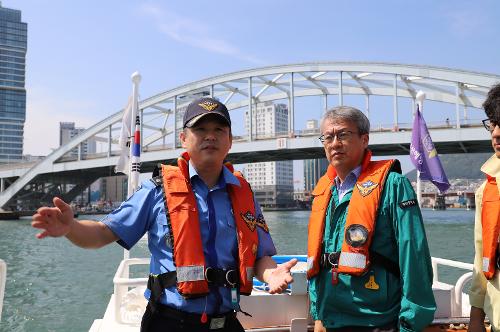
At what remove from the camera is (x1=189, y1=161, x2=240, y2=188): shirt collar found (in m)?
2.20

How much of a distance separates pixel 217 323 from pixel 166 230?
18.8 inches

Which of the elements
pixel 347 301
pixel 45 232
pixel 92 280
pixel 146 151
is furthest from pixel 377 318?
pixel 146 151

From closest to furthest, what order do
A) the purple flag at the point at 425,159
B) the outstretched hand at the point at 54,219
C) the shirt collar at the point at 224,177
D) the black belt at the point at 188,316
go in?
the outstretched hand at the point at 54,219
the black belt at the point at 188,316
the shirt collar at the point at 224,177
the purple flag at the point at 425,159

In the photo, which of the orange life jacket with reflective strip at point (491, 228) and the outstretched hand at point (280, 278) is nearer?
the outstretched hand at point (280, 278)

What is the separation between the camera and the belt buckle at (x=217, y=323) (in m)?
2.01

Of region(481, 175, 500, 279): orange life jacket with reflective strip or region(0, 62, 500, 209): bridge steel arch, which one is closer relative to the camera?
region(481, 175, 500, 279): orange life jacket with reflective strip

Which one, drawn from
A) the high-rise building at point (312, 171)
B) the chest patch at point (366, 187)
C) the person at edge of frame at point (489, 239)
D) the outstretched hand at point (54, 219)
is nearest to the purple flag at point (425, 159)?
the person at edge of frame at point (489, 239)

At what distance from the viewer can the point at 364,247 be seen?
2.17 meters

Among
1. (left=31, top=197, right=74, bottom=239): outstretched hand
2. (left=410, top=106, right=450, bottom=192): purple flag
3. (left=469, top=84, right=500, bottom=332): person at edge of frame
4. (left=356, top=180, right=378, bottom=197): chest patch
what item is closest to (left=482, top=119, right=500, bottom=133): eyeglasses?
(left=469, top=84, right=500, bottom=332): person at edge of frame

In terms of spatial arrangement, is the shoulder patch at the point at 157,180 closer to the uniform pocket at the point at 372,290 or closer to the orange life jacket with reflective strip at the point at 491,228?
the uniform pocket at the point at 372,290

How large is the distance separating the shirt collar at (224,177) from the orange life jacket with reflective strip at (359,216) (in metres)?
0.55

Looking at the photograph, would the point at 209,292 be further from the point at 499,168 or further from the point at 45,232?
the point at 499,168

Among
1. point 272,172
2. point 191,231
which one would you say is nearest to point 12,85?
point 272,172

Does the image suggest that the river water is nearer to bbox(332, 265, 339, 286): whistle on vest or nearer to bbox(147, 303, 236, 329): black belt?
bbox(147, 303, 236, 329): black belt
